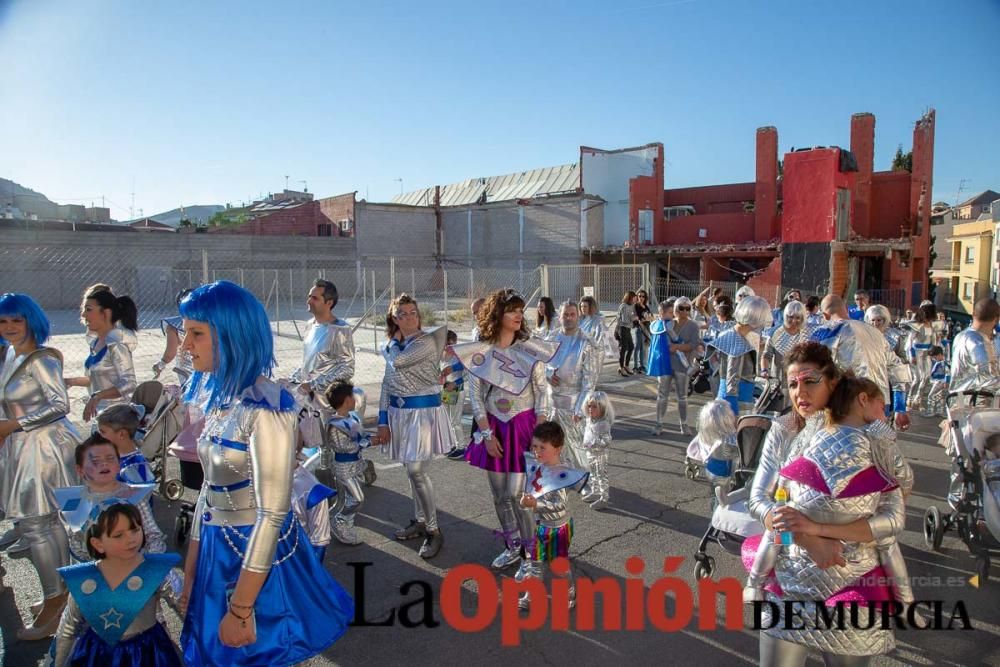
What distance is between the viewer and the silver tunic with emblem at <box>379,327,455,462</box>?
494 centimetres

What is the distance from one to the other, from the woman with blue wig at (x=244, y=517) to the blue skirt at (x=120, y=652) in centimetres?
45

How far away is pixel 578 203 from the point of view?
114 feet

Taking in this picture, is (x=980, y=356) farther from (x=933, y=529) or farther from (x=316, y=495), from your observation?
(x=316, y=495)

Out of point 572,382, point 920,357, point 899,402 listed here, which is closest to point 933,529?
point 899,402

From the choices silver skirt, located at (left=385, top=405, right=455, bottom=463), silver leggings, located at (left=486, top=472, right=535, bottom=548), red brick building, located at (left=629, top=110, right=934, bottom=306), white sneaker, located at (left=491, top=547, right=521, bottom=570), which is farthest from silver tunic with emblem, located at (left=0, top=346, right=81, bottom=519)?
red brick building, located at (left=629, top=110, right=934, bottom=306)

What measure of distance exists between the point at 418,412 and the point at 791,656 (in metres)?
3.14

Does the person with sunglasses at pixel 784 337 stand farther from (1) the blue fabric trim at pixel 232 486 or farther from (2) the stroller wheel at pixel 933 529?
(1) the blue fabric trim at pixel 232 486

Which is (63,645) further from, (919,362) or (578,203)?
(578,203)

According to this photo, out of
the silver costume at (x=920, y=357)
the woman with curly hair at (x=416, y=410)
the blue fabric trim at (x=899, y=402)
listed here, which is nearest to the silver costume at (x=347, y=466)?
the woman with curly hair at (x=416, y=410)

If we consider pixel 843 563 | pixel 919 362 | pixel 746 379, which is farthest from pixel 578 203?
pixel 843 563

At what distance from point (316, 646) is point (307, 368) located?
3.70 metres

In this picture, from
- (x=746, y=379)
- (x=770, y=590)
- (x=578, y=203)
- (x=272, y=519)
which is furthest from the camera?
(x=578, y=203)

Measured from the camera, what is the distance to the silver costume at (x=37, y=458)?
376 centimetres

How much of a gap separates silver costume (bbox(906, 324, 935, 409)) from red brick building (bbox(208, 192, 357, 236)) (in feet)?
101
